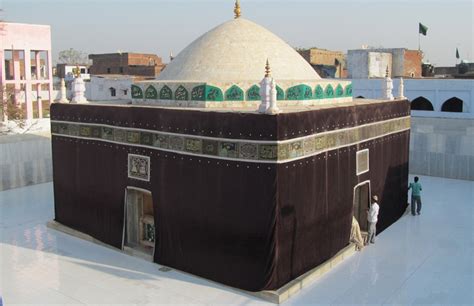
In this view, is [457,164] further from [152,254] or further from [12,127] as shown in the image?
[12,127]

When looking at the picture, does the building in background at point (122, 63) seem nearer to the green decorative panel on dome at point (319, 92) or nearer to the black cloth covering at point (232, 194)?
the black cloth covering at point (232, 194)

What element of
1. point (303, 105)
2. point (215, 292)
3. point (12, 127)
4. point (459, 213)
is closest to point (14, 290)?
point (215, 292)

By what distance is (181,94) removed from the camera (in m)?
7.73

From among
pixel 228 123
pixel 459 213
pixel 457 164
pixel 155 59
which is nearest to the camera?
pixel 228 123

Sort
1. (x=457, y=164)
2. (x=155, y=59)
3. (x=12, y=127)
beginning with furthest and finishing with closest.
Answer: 1. (x=155, y=59)
2. (x=12, y=127)
3. (x=457, y=164)

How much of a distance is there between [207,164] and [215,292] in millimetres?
1634

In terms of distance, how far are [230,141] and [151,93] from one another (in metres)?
2.32

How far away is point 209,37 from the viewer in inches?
363

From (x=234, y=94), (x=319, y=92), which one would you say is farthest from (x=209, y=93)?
(x=319, y=92)

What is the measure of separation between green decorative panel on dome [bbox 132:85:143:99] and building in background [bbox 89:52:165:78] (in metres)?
26.0

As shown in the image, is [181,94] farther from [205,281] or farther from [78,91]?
[205,281]

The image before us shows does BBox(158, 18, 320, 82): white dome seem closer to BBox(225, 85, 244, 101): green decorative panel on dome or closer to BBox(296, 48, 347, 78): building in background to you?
BBox(225, 85, 244, 101): green decorative panel on dome

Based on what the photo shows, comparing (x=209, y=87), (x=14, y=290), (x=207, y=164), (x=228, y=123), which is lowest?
(x=14, y=290)

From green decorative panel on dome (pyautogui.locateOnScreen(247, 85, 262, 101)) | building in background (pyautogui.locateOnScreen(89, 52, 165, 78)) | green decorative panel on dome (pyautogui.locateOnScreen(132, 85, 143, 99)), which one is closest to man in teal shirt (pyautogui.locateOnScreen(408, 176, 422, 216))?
green decorative panel on dome (pyautogui.locateOnScreen(247, 85, 262, 101))
